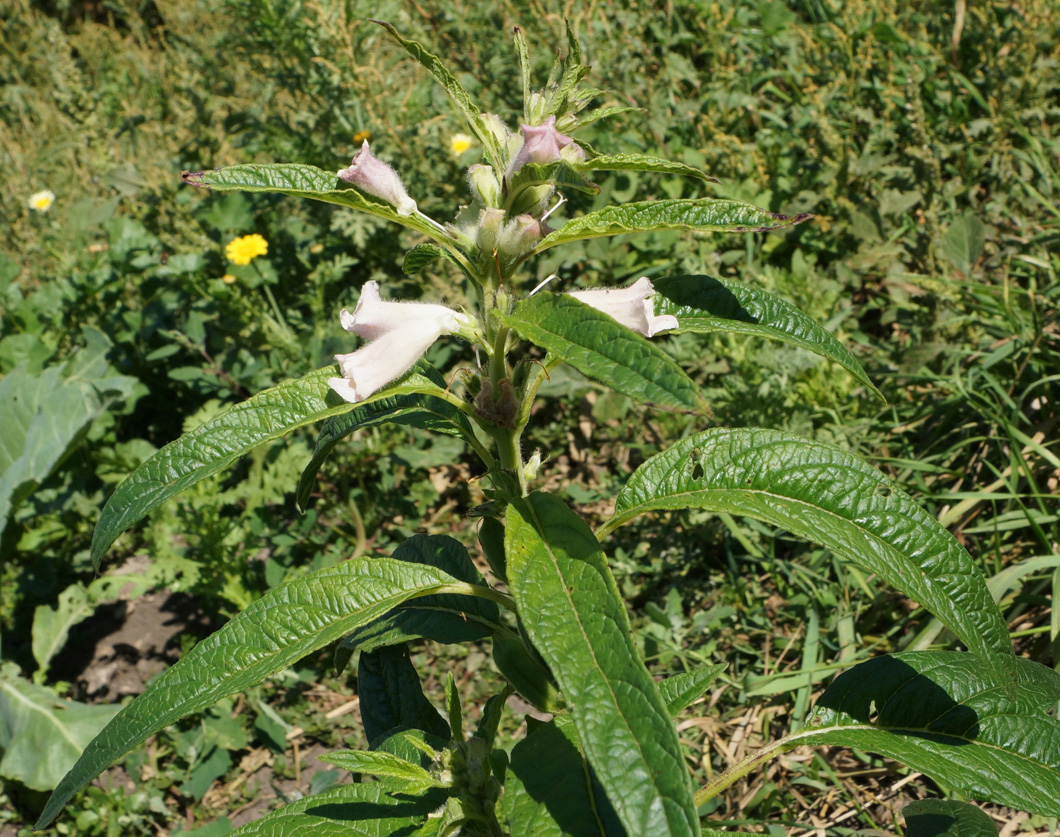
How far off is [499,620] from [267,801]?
1.74 meters

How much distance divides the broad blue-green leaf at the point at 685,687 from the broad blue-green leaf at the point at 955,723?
19 centimetres

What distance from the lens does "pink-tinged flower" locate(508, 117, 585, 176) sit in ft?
3.45

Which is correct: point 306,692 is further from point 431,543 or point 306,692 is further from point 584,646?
point 584,646

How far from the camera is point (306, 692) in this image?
2984 millimetres

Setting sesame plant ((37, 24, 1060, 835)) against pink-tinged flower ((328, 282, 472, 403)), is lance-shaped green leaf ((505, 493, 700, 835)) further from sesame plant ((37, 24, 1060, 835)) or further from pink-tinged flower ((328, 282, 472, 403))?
pink-tinged flower ((328, 282, 472, 403))

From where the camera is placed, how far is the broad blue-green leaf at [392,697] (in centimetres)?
165

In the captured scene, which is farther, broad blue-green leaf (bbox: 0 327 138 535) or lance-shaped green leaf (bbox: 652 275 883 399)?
broad blue-green leaf (bbox: 0 327 138 535)

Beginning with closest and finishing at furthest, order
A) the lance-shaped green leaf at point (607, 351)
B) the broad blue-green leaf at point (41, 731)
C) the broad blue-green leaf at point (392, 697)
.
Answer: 1. the lance-shaped green leaf at point (607, 351)
2. the broad blue-green leaf at point (392, 697)
3. the broad blue-green leaf at point (41, 731)

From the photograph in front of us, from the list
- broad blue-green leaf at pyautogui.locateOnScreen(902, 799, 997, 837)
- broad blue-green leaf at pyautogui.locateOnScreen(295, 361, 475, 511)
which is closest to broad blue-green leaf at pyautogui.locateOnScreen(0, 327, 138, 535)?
broad blue-green leaf at pyautogui.locateOnScreen(295, 361, 475, 511)

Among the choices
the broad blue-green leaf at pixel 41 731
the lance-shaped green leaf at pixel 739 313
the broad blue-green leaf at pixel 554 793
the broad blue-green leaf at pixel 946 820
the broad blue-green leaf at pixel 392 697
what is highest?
the lance-shaped green leaf at pixel 739 313

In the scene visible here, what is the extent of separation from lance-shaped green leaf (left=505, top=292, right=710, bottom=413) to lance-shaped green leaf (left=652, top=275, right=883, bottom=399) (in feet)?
0.89

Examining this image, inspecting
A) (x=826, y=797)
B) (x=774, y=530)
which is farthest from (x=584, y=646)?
(x=774, y=530)

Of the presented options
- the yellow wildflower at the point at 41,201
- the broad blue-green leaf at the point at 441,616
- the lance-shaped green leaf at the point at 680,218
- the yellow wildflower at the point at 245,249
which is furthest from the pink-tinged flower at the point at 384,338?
the yellow wildflower at the point at 41,201

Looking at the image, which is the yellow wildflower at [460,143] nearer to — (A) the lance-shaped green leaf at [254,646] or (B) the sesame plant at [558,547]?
(B) the sesame plant at [558,547]
